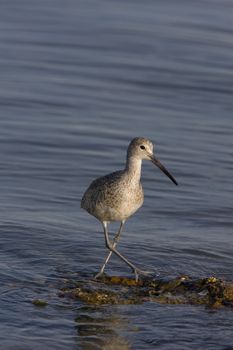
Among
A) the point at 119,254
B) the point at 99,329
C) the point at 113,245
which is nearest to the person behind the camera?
the point at 99,329

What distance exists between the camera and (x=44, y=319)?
8875 mm

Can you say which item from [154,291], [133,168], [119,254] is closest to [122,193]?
[133,168]

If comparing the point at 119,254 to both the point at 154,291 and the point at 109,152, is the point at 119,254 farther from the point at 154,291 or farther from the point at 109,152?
the point at 109,152

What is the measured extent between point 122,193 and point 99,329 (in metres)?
1.57

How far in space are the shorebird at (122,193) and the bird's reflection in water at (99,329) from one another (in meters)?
0.85

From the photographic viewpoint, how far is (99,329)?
8797mm

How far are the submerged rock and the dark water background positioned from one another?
0.17m

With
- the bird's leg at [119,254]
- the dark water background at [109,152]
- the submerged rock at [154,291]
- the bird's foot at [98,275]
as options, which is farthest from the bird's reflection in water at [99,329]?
the bird's leg at [119,254]

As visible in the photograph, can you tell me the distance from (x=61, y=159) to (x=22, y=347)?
507 centimetres

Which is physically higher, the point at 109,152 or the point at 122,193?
the point at 109,152

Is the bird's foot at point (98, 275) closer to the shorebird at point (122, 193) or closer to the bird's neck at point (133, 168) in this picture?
the shorebird at point (122, 193)

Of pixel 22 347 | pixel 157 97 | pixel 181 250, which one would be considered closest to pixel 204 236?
pixel 181 250

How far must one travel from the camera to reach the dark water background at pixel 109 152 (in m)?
8.98

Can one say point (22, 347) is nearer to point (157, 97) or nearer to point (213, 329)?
point (213, 329)
